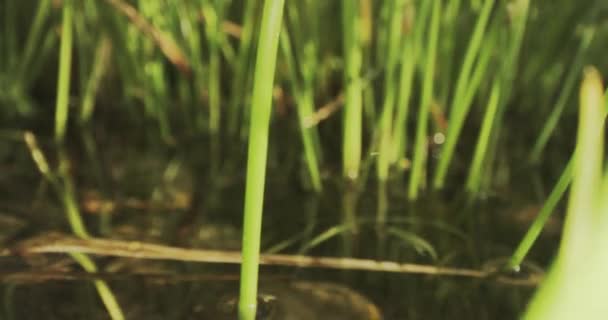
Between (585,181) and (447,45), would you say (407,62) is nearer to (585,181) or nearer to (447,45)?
(447,45)

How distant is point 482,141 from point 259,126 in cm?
35

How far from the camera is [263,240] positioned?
2.01 feet

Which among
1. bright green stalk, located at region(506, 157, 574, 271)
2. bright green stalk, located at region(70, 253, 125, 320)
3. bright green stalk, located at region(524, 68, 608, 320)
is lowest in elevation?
bright green stalk, located at region(70, 253, 125, 320)

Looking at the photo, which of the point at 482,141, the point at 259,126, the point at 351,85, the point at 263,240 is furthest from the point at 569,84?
the point at 259,126

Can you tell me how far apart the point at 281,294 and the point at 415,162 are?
0.22 metres

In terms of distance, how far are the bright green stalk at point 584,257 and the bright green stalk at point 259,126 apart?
0.49ft

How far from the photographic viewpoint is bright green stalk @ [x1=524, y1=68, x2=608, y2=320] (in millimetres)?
217

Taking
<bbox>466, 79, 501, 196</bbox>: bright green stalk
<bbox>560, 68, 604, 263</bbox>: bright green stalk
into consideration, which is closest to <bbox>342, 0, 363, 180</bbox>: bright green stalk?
<bbox>466, 79, 501, 196</bbox>: bright green stalk

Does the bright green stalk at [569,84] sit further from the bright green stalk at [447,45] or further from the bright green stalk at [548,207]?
the bright green stalk at [548,207]

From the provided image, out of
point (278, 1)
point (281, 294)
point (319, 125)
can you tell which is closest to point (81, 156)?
point (319, 125)

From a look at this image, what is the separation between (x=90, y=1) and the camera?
31.6 inches

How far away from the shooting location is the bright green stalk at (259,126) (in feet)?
1.10

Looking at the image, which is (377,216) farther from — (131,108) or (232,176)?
(131,108)

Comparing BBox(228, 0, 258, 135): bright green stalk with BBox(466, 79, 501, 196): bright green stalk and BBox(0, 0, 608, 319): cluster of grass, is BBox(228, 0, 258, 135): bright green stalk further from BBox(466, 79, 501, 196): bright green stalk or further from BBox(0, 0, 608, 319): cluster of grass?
BBox(466, 79, 501, 196): bright green stalk
